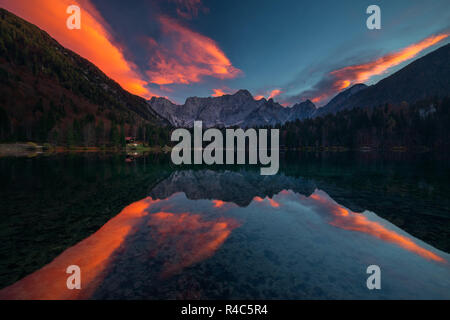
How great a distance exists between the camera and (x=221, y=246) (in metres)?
11.6

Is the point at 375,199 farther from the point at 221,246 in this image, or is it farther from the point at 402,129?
the point at 402,129

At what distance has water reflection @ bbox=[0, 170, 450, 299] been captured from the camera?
755 cm

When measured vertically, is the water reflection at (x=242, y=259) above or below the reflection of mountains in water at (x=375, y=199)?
below

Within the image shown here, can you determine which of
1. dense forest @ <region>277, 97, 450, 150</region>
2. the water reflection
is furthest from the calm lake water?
dense forest @ <region>277, 97, 450, 150</region>

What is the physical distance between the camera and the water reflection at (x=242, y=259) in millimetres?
7551

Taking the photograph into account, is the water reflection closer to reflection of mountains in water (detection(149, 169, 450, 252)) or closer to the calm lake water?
the calm lake water

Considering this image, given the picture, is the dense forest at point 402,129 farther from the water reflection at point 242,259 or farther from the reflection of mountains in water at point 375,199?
the water reflection at point 242,259

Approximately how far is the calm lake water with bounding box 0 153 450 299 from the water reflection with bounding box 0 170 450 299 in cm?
6

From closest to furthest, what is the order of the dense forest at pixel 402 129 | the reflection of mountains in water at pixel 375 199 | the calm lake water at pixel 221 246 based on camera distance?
the calm lake water at pixel 221 246 → the reflection of mountains in water at pixel 375 199 → the dense forest at pixel 402 129

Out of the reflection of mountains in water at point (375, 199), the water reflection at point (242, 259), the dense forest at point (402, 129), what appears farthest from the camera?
the dense forest at point (402, 129)

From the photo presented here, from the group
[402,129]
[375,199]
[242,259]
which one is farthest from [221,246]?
[402,129]

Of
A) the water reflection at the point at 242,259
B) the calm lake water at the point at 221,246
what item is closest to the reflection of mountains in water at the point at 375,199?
the calm lake water at the point at 221,246

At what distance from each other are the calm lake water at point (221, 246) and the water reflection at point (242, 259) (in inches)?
2.2

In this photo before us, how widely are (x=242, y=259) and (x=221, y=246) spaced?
1855 mm
